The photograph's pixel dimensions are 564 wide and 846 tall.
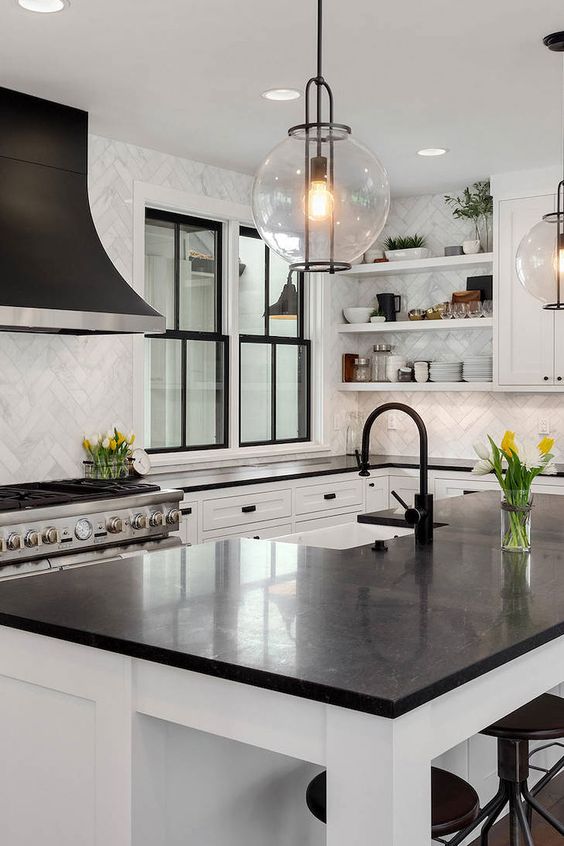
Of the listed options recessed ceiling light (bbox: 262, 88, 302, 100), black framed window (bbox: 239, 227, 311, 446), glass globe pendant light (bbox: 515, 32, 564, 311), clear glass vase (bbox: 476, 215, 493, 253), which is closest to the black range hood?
recessed ceiling light (bbox: 262, 88, 302, 100)

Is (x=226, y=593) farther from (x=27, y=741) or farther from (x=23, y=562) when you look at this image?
(x=23, y=562)

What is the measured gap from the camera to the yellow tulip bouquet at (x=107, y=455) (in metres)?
4.56

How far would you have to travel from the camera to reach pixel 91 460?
182 inches

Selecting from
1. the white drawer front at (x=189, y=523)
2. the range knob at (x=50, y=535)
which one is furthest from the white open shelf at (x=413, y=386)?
the range knob at (x=50, y=535)

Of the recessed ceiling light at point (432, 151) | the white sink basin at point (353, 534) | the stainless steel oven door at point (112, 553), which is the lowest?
the stainless steel oven door at point (112, 553)

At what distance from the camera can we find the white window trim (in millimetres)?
4922

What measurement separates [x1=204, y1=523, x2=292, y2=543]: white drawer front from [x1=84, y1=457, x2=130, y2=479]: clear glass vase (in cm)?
55

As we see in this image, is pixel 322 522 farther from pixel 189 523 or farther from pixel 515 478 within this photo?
pixel 515 478

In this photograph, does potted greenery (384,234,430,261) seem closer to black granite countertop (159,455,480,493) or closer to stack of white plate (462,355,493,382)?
stack of white plate (462,355,493,382)

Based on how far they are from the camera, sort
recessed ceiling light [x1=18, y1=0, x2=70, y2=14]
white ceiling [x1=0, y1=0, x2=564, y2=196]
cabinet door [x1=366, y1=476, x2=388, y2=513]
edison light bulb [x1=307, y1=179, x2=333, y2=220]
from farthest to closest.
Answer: cabinet door [x1=366, y1=476, x2=388, y2=513] < white ceiling [x1=0, y1=0, x2=564, y2=196] < recessed ceiling light [x1=18, y1=0, x2=70, y2=14] < edison light bulb [x1=307, y1=179, x2=333, y2=220]

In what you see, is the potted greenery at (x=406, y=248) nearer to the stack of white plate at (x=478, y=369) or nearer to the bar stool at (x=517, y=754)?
the stack of white plate at (x=478, y=369)

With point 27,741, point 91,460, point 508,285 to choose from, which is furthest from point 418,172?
point 27,741

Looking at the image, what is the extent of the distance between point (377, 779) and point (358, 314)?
5155 mm

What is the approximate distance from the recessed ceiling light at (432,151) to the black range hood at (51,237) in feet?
6.11
